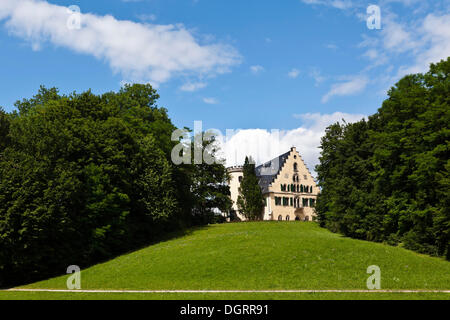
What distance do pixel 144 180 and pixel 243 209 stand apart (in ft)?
112

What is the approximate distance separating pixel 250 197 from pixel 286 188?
11.5 meters

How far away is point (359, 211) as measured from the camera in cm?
4647

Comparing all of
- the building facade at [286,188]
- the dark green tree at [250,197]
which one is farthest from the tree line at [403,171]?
the building facade at [286,188]

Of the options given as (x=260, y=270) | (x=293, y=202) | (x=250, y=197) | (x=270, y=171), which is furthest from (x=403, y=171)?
(x=270, y=171)

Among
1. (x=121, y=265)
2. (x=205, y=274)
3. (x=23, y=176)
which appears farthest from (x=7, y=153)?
(x=205, y=274)

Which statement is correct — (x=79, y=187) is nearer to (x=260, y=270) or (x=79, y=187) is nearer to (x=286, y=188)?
(x=260, y=270)

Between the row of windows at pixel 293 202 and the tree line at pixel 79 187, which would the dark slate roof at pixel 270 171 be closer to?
the row of windows at pixel 293 202

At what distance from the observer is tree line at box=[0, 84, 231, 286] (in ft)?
113

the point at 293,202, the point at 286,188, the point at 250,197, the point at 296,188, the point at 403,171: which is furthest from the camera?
the point at 296,188

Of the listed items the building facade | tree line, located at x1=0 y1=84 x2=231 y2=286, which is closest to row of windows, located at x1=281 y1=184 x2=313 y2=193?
the building facade

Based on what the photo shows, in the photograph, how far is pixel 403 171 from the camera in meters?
40.4

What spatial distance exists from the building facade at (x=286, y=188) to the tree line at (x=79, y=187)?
30.0 meters

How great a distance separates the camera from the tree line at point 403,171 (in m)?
36.1
